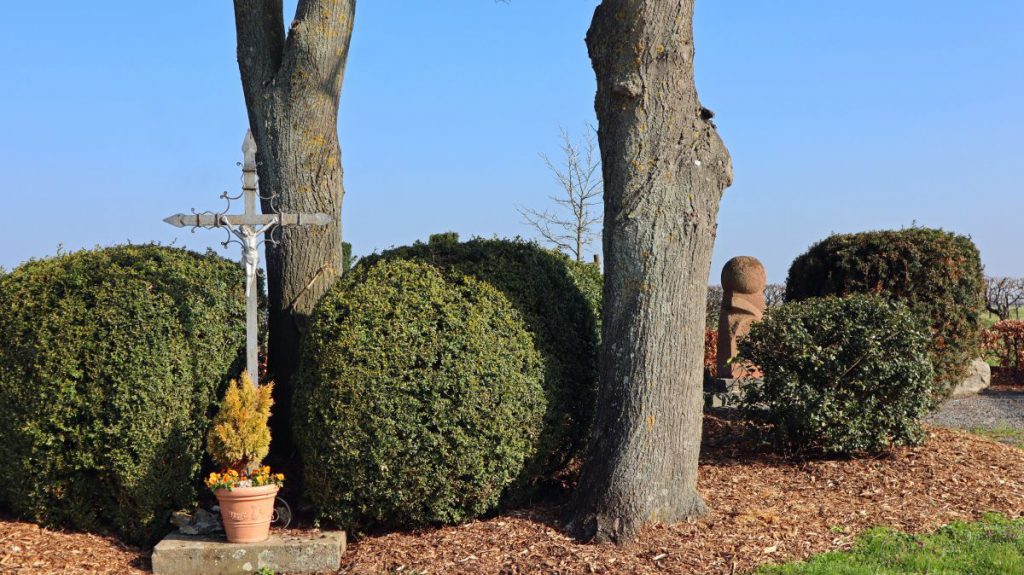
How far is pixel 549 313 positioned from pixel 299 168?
251 centimetres

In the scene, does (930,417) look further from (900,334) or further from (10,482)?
(10,482)

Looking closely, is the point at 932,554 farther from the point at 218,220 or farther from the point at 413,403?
the point at 218,220

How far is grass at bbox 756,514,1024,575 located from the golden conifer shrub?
3.33 m

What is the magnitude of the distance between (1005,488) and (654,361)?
350 cm

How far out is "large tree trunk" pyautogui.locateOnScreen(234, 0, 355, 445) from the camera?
24.0 feet

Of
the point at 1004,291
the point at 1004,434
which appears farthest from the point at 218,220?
the point at 1004,291

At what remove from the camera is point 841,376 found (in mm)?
7648

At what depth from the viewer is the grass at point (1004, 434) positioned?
967 cm

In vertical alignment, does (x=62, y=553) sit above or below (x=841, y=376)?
below

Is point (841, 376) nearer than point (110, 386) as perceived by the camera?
No

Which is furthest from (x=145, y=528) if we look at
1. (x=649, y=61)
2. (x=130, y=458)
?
(x=649, y=61)

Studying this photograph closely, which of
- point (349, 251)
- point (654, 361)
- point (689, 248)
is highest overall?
point (349, 251)

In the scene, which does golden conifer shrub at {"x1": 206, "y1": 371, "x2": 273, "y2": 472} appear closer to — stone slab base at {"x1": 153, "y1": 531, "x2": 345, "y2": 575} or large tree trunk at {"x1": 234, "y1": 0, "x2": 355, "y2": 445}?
stone slab base at {"x1": 153, "y1": 531, "x2": 345, "y2": 575}

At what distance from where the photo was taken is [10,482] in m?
6.30
